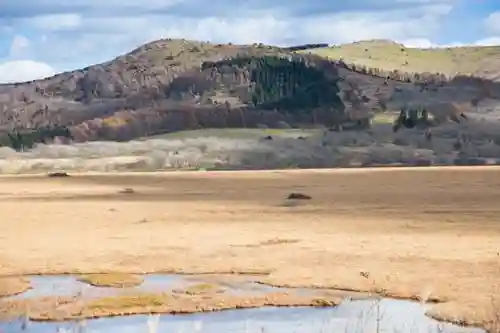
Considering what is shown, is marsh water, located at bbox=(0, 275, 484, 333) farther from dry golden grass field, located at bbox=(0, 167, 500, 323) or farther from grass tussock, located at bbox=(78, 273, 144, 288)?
grass tussock, located at bbox=(78, 273, 144, 288)

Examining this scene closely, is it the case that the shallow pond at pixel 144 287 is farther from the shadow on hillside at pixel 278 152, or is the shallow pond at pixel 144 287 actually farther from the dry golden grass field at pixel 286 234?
the shadow on hillside at pixel 278 152

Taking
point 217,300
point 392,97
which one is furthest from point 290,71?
point 217,300

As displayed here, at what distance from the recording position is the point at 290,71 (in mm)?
189625

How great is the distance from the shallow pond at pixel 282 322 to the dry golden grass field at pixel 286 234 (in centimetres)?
98

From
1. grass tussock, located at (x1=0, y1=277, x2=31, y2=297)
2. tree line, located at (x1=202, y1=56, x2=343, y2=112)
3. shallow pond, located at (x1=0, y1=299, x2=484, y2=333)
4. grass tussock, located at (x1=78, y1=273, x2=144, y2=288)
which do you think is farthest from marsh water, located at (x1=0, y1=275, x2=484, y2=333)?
tree line, located at (x1=202, y1=56, x2=343, y2=112)

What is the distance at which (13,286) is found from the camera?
25812mm

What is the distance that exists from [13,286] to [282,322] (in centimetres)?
870

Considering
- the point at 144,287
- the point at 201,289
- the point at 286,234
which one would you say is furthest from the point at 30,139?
the point at 201,289

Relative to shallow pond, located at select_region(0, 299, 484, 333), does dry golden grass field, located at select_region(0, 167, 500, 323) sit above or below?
below

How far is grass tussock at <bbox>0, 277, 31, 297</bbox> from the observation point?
975 inches

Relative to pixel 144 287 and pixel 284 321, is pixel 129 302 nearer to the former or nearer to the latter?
pixel 144 287

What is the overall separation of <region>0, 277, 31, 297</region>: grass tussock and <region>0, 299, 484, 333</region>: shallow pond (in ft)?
14.6

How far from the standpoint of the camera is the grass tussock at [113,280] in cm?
2594

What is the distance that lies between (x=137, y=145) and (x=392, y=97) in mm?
62891
